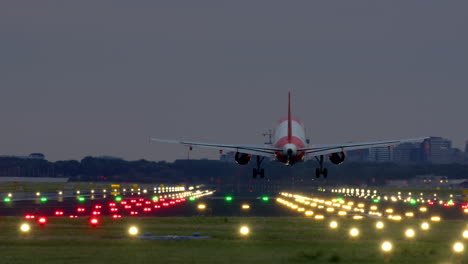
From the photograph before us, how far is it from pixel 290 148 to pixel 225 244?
33.8 meters

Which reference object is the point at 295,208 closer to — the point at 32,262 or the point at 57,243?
the point at 57,243

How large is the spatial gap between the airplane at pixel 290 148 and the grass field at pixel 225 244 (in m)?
19.6

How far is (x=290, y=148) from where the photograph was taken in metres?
68.9

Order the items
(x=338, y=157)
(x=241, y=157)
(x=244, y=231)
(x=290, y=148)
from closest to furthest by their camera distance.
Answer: (x=244, y=231) → (x=290, y=148) → (x=338, y=157) → (x=241, y=157)

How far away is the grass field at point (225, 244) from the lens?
96.9 feet

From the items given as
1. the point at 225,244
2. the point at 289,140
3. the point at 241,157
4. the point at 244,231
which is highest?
the point at 289,140

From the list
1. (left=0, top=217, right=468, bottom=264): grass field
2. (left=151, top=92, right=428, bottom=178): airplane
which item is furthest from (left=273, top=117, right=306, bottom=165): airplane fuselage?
(left=0, top=217, right=468, bottom=264): grass field

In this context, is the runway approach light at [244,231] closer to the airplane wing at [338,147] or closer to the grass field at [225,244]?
the grass field at [225,244]

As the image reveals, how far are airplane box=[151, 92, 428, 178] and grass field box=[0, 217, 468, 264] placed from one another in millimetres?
19625

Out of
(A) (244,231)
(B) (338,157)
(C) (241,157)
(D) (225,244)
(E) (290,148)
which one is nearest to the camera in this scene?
(D) (225,244)

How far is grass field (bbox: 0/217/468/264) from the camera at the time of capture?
2953 cm

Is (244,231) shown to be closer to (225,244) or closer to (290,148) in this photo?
(225,244)

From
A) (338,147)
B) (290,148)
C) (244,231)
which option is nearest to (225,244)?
(244,231)

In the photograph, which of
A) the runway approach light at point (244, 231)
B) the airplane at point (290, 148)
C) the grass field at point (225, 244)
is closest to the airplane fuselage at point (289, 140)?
the airplane at point (290, 148)
